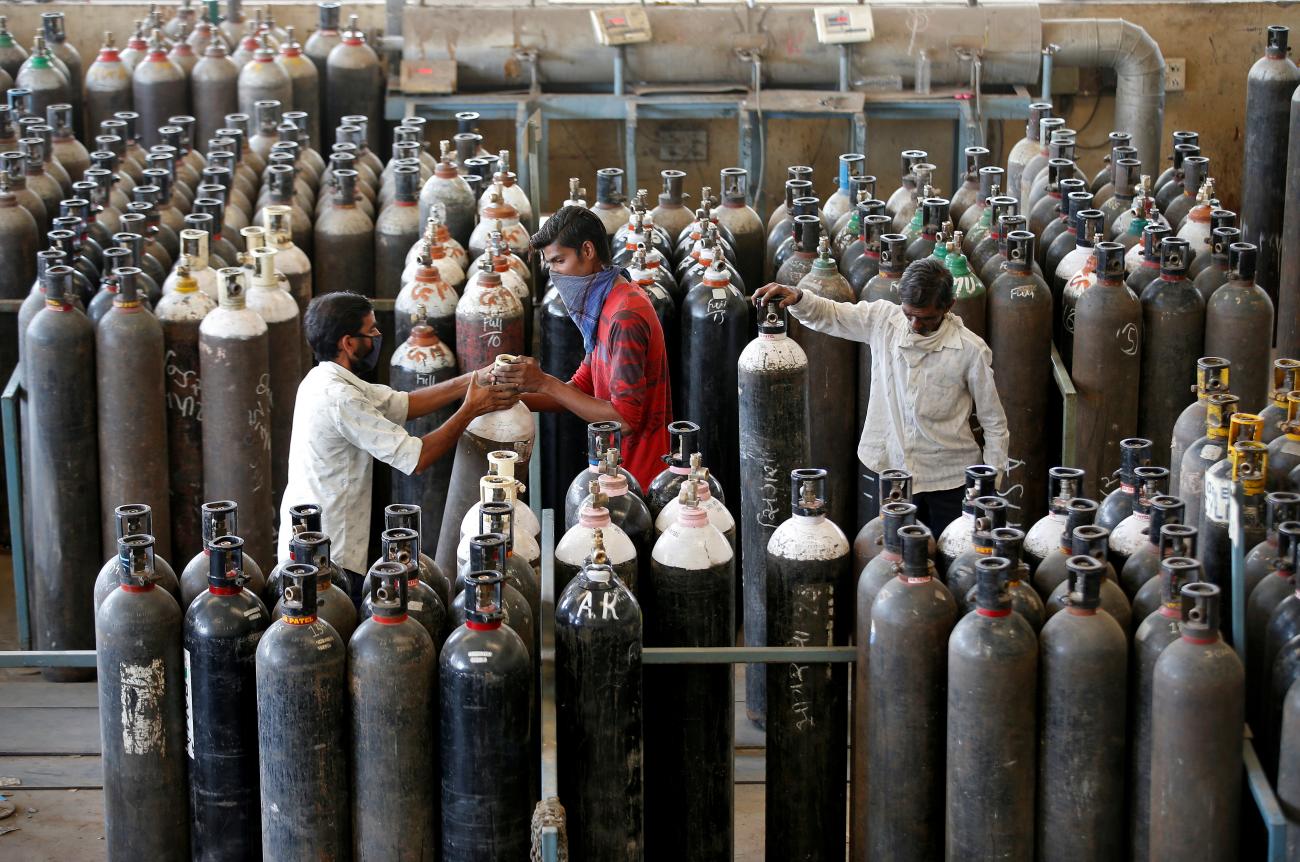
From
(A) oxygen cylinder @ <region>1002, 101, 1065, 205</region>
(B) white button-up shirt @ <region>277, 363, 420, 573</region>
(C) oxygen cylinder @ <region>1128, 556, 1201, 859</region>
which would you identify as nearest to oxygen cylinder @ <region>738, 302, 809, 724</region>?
(B) white button-up shirt @ <region>277, 363, 420, 573</region>

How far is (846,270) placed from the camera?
6426 mm

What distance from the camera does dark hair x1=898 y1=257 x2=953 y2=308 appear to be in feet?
18.2

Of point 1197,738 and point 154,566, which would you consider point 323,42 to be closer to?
point 154,566

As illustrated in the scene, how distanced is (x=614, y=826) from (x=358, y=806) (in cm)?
55

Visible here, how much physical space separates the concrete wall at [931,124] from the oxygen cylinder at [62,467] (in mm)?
4632

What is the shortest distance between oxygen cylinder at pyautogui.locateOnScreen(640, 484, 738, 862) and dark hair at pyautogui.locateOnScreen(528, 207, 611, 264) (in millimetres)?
1270

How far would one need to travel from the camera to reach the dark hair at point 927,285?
218 inches

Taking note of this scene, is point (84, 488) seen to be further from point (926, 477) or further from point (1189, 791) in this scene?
point (1189, 791)

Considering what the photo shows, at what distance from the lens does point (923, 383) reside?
224 inches

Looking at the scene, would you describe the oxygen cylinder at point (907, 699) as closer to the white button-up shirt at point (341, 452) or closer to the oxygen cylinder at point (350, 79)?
the white button-up shirt at point (341, 452)

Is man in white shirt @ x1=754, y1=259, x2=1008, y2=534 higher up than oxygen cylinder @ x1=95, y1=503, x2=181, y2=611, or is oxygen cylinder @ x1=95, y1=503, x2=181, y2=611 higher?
man in white shirt @ x1=754, y1=259, x2=1008, y2=534

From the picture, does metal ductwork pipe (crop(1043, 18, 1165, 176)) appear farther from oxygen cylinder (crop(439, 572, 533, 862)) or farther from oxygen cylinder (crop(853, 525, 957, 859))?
oxygen cylinder (crop(439, 572, 533, 862))

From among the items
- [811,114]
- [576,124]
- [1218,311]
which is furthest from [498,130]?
[1218,311]

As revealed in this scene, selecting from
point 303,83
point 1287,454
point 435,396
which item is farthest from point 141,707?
point 303,83
